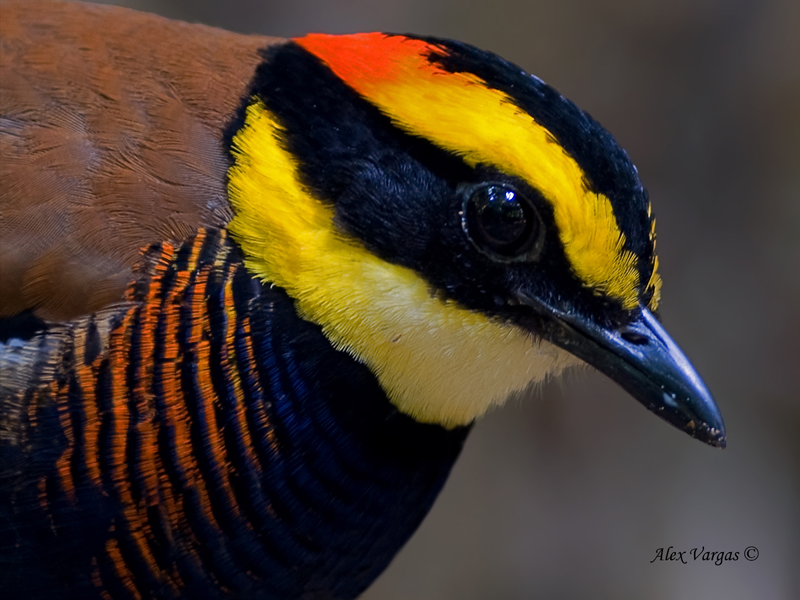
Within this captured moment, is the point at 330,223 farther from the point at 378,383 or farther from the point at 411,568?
the point at 411,568

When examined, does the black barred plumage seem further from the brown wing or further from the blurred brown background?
the blurred brown background

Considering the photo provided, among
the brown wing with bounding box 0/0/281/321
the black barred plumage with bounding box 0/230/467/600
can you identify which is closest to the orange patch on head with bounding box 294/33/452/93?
the brown wing with bounding box 0/0/281/321

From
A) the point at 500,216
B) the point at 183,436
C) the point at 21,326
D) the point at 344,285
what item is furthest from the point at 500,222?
the point at 21,326

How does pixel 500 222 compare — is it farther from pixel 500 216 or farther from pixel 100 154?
pixel 100 154

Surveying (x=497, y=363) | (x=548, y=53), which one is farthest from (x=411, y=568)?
(x=497, y=363)

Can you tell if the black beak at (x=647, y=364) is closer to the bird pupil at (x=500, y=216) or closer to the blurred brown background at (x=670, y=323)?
the bird pupil at (x=500, y=216)

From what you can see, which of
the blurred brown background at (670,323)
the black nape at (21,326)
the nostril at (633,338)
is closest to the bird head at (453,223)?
the nostril at (633,338)
